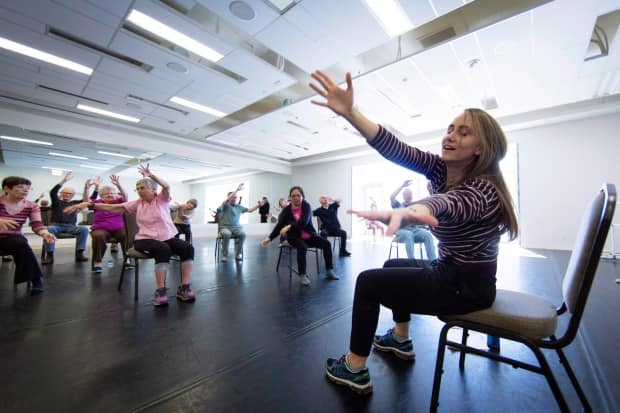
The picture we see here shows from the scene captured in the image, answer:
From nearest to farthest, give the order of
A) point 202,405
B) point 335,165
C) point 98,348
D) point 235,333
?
1. point 202,405
2. point 98,348
3. point 235,333
4. point 335,165

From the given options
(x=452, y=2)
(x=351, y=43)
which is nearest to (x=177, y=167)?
(x=351, y=43)

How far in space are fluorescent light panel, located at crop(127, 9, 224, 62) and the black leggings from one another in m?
4.39

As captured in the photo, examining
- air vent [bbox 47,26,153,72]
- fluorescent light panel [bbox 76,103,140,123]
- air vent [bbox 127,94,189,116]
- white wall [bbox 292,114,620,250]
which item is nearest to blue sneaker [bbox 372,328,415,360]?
air vent [bbox 47,26,153,72]

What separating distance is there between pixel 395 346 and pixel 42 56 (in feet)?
20.7

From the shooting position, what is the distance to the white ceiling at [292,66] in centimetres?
334

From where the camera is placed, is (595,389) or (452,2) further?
(452,2)

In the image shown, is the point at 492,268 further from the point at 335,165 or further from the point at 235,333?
the point at 335,165

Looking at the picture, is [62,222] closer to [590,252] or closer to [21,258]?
[21,258]

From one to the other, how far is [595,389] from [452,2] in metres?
3.85

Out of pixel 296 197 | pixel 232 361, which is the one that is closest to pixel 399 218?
pixel 232 361

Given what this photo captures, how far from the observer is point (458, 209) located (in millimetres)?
730

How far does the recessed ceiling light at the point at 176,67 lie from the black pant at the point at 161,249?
11.3 ft

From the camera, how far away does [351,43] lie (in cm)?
392

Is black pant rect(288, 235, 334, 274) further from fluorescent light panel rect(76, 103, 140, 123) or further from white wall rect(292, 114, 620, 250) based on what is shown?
fluorescent light panel rect(76, 103, 140, 123)
